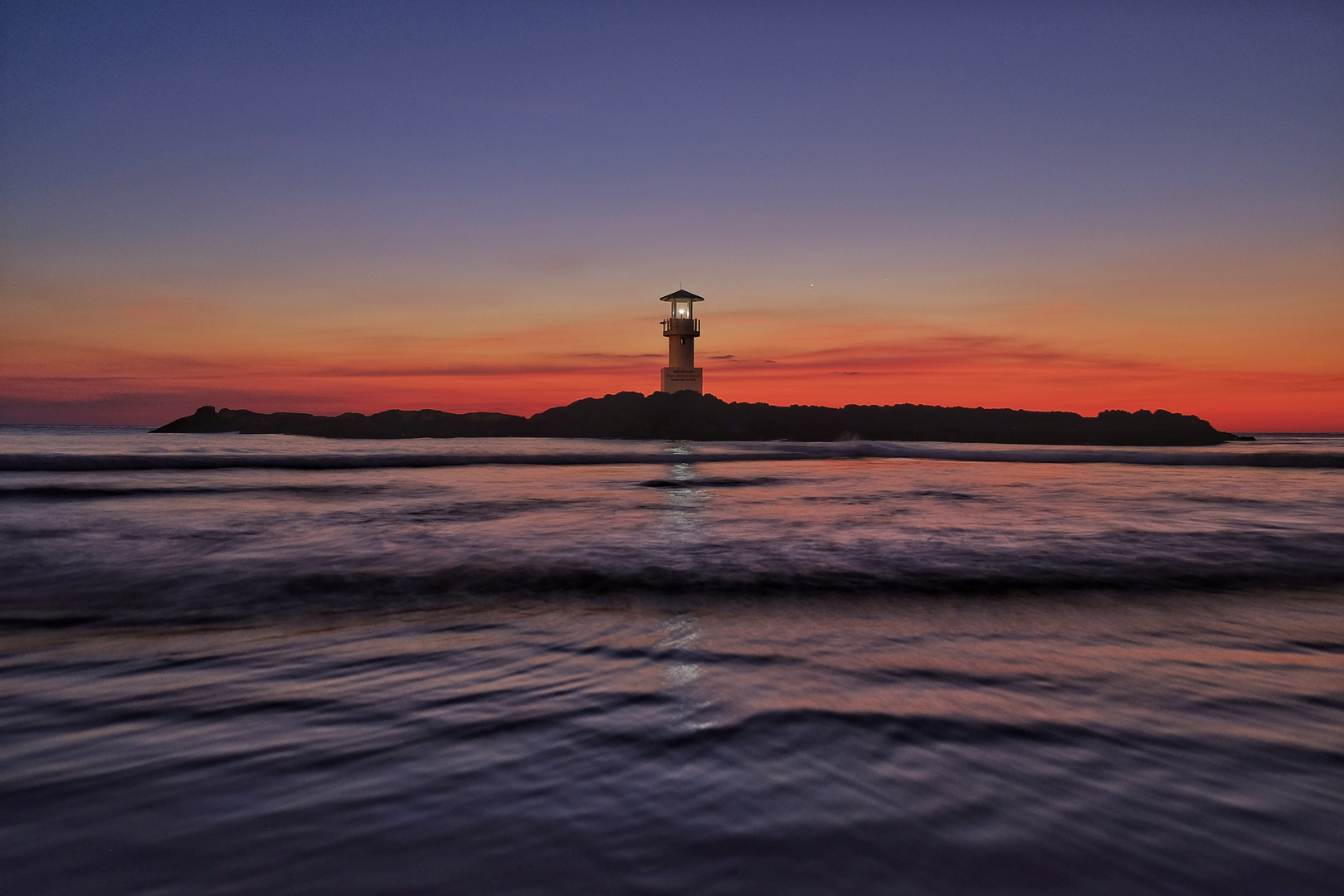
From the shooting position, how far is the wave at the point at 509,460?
55.8ft

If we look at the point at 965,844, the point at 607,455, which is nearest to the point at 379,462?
the point at 607,455

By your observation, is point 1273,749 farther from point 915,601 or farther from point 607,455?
point 607,455

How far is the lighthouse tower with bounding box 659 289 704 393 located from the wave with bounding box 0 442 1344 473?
1103 centimetres

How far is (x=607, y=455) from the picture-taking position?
2477 cm

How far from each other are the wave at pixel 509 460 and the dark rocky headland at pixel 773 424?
15.2 m

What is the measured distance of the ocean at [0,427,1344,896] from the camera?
1.32 meters

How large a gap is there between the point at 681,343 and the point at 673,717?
123ft

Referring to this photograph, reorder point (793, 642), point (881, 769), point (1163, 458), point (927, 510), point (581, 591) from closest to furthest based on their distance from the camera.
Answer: point (881, 769)
point (793, 642)
point (581, 591)
point (927, 510)
point (1163, 458)

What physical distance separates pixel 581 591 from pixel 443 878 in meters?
2.82

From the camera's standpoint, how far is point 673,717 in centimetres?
204

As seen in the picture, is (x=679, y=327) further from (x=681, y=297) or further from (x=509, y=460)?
(x=509, y=460)

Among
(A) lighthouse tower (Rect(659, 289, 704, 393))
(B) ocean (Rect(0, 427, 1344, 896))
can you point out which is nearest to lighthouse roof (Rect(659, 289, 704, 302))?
(A) lighthouse tower (Rect(659, 289, 704, 393))

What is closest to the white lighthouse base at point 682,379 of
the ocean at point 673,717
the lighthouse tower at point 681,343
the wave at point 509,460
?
the lighthouse tower at point 681,343

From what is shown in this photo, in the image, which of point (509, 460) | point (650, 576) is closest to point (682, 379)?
→ point (509, 460)
